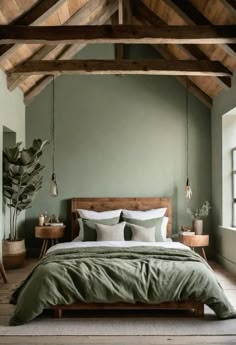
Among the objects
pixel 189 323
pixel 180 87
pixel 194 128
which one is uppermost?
pixel 180 87

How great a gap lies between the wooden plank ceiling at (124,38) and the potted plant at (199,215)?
189 cm

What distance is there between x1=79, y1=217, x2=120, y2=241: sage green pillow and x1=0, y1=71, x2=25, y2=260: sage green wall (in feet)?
4.13

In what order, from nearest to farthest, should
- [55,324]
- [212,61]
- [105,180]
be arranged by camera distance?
[55,324] < [212,61] < [105,180]

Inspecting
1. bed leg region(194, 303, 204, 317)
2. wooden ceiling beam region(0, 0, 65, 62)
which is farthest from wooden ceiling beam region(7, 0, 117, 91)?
bed leg region(194, 303, 204, 317)

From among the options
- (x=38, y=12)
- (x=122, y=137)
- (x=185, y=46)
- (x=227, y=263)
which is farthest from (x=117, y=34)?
(x=227, y=263)

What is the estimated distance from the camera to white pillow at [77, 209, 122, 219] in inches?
272

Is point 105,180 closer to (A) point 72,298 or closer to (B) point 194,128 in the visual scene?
(B) point 194,128

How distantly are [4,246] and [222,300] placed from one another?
3.68 meters

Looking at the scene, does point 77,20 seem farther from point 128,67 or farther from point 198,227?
point 198,227

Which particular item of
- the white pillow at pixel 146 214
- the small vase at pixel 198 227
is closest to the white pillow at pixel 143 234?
the white pillow at pixel 146 214

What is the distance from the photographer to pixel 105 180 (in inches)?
296

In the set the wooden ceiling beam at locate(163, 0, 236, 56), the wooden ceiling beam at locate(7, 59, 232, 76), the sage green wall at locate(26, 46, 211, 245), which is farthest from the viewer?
the sage green wall at locate(26, 46, 211, 245)

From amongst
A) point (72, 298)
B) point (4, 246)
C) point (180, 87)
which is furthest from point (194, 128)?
point (72, 298)

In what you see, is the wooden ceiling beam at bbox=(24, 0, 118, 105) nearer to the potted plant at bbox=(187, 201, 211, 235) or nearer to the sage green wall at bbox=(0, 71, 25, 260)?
the sage green wall at bbox=(0, 71, 25, 260)
